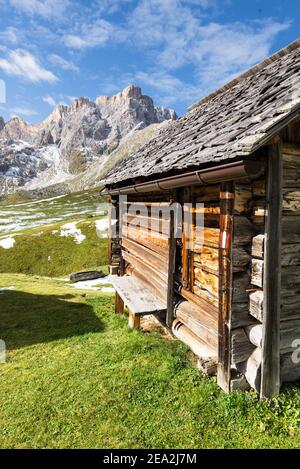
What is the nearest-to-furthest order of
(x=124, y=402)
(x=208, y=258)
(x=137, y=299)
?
(x=124, y=402) < (x=208, y=258) < (x=137, y=299)

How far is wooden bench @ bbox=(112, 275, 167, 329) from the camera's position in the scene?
734 centimetres

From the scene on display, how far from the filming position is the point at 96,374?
6773 millimetres

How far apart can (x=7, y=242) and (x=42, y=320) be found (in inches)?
1271

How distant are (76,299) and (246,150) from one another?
1216 cm

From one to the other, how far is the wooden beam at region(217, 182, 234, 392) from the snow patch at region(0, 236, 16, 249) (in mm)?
38568

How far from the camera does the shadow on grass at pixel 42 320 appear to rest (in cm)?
961


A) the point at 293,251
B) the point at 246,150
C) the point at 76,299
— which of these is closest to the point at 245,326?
the point at 293,251

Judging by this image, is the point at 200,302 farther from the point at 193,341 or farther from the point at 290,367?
the point at 290,367

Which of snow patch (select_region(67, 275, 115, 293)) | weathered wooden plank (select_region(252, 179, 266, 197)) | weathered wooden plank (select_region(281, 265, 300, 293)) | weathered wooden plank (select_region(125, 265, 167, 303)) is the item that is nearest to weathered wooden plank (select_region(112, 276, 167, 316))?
weathered wooden plank (select_region(125, 265, 167, 303))

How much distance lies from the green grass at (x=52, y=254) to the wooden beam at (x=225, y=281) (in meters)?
26.8

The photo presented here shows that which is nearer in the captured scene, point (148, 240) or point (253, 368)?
point (253, 368)

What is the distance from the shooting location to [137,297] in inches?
331

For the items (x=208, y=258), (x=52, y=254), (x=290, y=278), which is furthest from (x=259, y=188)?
(x=52, y=254)
